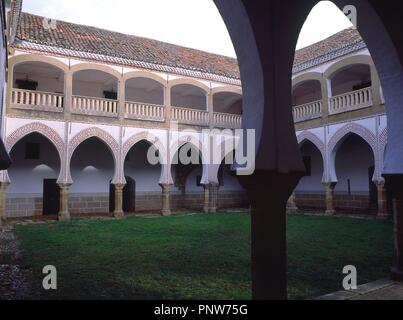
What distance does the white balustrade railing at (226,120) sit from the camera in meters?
19.0

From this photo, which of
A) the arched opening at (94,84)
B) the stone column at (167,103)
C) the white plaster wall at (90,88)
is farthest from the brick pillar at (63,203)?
the stone column at (167,103)

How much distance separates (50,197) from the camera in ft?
54.9

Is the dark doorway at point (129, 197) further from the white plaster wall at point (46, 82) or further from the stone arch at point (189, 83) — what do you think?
the white plaster wall at point (46, 82)

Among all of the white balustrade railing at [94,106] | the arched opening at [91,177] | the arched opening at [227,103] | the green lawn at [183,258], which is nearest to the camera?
the green lawn at [183,258]

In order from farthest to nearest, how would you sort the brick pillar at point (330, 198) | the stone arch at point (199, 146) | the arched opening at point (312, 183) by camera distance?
the arched opening at point (312, 183), the stone arch at point (199, 146), the brick pillar at point (330, 198)

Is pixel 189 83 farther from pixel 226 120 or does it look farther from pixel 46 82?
pixel 46 82

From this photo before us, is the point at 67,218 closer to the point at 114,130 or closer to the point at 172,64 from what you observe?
the point at 114,130

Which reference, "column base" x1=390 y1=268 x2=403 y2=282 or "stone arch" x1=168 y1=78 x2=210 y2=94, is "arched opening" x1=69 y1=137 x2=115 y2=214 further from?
"column base" x1=390 y1=268 x2=403 y2=282

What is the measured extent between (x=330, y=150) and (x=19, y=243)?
1308cm

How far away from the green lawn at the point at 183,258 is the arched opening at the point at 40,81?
5646 millimetres

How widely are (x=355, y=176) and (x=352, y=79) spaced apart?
505 centimetres

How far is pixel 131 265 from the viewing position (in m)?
6.37
